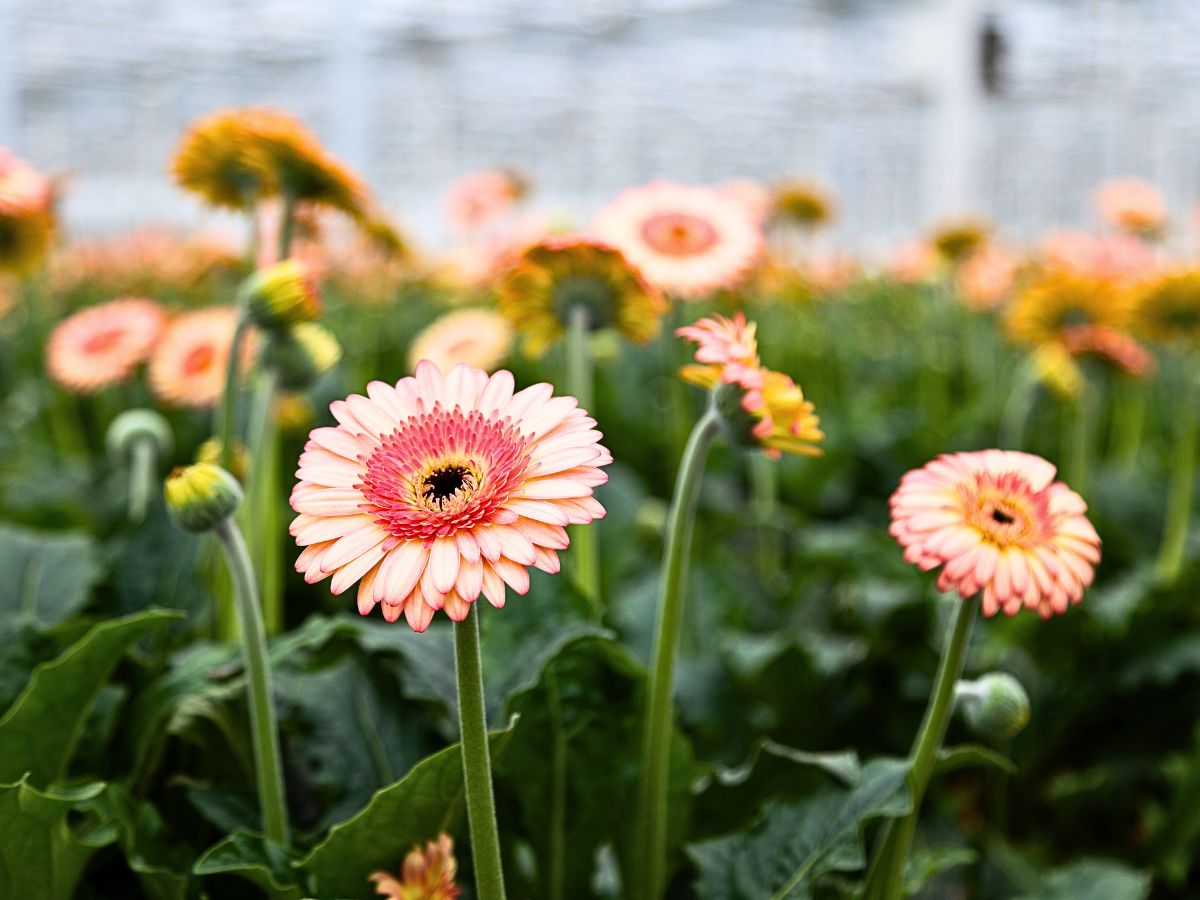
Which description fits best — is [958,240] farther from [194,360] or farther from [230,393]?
[230,393]

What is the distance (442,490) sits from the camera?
542 mm

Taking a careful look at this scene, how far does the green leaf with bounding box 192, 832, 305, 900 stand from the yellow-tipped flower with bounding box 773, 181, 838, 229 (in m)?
2.50

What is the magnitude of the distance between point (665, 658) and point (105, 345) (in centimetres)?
112

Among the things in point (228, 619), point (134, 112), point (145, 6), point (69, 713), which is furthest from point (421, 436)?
point (134, 112)

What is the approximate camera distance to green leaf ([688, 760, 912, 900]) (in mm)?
767

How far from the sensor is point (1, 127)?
8.18 metres

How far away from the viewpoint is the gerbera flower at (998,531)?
24.0 inches

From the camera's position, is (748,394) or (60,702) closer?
(748,394)

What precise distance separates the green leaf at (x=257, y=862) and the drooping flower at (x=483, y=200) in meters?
2.86

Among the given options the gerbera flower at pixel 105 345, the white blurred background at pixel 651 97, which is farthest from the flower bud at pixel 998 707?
the white blurred background at pixel 651 97

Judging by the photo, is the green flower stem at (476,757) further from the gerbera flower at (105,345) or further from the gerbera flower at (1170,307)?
the gerbera flower at (1170,307)

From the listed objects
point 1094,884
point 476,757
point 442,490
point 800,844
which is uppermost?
point 442,490

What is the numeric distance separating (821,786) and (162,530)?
0.71m

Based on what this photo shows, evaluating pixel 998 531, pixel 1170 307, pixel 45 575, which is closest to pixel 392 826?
pixel 998 531
